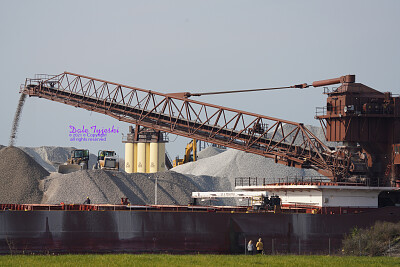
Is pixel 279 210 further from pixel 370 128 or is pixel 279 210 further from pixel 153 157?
pixel 153 157

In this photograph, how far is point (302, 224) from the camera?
147ft

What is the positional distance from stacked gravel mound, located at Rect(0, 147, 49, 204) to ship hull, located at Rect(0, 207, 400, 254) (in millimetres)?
26754

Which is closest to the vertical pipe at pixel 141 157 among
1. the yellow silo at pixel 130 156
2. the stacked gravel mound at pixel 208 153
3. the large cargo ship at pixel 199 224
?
the yellow silo at pixel 130 156

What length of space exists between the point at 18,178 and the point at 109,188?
939cm

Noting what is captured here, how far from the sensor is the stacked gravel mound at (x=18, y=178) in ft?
215

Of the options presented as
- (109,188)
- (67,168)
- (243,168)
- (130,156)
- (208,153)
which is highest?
(208,153)

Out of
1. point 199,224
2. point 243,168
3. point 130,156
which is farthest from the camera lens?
point 243,168

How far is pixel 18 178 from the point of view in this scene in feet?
225

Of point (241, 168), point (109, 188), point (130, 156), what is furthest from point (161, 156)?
point (109, 188)

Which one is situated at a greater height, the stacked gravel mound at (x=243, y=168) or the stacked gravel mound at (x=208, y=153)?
the stacked gravel mound at (x=208, y=153)

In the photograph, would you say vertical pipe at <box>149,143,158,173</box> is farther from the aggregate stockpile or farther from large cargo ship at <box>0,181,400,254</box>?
large cargo ship at <box>0,181,400,254</box>

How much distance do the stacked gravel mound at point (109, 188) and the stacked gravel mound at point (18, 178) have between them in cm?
109

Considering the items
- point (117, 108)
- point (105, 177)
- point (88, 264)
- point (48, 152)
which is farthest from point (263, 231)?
point (48, 152)

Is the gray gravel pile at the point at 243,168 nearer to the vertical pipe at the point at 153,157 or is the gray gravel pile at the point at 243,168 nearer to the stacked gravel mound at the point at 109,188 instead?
the vertical pipe at the point at 153,157
